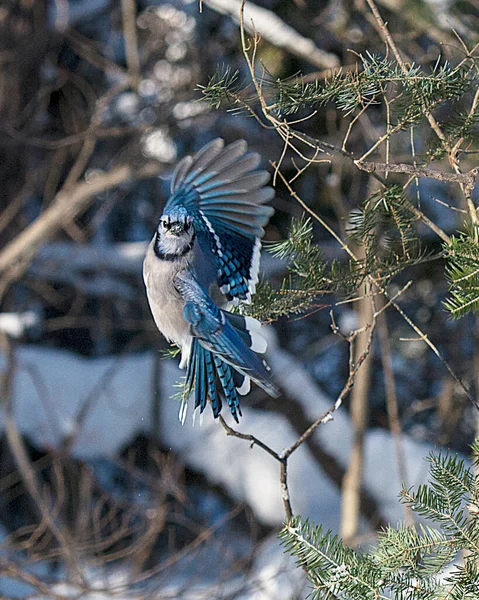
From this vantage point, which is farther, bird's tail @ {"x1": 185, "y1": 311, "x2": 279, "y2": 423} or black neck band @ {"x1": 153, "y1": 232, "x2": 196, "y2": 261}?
black neck band @ {"x1": 153, "y1": 232, "x2": 196, "y2": 261}

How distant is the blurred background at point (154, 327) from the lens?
295cm

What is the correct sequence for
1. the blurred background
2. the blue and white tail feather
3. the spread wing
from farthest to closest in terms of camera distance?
the blurred background < the spread wing < the blue and white tail feather

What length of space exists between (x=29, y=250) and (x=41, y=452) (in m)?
1.29

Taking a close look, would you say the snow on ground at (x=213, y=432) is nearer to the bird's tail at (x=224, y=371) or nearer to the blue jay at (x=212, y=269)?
the blue jay at (x=212, y=269)

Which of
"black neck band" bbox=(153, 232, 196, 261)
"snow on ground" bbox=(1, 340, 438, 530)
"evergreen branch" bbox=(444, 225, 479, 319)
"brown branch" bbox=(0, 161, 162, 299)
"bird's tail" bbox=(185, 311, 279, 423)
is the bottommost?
"snow on ground" bbox=(1, 340, 438, 530)

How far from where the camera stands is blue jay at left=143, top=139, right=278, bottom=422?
93 cm

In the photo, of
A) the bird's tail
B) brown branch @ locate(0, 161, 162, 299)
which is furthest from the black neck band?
brown branch @ locate(0, 161, 162, 299)

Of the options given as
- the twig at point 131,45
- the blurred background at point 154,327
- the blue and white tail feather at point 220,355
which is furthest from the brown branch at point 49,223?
the blue and white tail feather at point 220,355

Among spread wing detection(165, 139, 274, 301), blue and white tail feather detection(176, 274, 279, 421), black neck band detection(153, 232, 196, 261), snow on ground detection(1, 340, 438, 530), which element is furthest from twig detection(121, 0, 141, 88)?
blue and white tail feather detection(176, 274, 279, 421)

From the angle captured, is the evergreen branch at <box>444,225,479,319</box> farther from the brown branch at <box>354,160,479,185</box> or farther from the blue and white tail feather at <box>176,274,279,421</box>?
the blue and white tail feather at <box>176,274,279,421</box>

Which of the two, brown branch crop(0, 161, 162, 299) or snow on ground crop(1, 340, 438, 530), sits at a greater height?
brown branch crop(0, 161, 162, 299)

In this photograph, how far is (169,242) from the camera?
3.49ft

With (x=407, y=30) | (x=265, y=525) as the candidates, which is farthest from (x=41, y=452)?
(x=407, y=30)

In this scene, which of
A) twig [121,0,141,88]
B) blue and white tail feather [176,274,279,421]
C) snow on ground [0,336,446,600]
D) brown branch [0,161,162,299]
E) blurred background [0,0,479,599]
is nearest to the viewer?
blue and white tail feather [176,274,279,421]
